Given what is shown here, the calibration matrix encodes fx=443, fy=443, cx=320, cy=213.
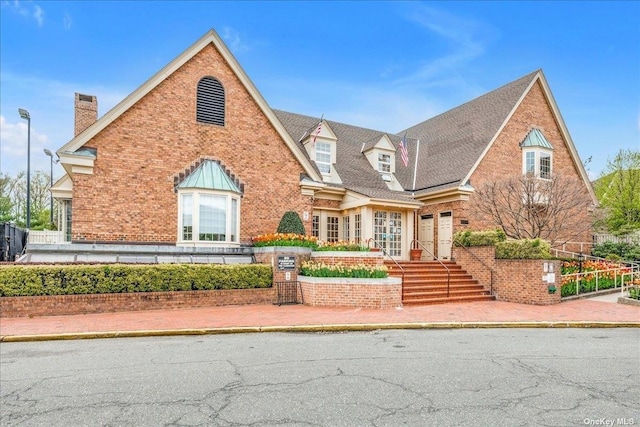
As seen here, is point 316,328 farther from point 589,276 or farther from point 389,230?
point 589,276

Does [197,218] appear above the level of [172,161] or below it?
below

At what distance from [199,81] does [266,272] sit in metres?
8.47

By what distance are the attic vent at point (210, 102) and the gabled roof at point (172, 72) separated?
1.03m

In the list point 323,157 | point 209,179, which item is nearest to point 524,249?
point 323,157

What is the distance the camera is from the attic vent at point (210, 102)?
1803 centimetres

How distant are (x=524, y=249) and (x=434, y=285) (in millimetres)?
3420

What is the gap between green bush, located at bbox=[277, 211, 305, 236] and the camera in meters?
17.9

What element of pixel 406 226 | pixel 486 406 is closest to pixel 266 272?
pixel 406 226

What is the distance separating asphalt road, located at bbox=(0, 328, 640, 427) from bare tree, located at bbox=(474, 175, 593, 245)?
11276mm

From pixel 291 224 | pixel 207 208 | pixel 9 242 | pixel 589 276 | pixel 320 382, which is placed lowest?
pixel 320 382

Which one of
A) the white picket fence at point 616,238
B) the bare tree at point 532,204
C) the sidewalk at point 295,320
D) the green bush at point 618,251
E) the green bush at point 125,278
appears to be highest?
the bare tree at point 532,204

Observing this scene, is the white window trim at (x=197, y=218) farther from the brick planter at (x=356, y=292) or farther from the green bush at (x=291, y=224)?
the brick planter at (x=356, y=292)

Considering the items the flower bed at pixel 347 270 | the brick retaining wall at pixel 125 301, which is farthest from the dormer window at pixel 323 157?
the brick retaining wall at pixel 125 301

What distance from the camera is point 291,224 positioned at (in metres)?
17.9
